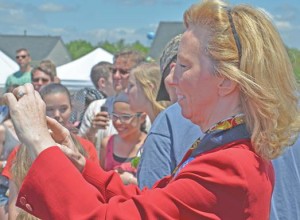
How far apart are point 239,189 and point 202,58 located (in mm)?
409

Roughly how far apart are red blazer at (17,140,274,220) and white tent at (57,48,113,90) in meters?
11.6

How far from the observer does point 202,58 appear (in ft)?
6.28

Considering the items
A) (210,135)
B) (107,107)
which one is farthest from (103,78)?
(210,135)

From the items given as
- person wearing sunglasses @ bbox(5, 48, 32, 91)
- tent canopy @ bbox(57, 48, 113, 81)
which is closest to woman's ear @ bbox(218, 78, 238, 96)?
person wearing sunglasses @ bbox(5, 48, 32, 91)

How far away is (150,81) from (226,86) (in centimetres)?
262

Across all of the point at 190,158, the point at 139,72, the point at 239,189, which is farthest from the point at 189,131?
the point at 139,72

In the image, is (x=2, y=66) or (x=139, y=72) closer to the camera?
(x=139, y=72)

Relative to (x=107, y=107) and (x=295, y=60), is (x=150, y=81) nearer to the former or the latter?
(x=107, y=107)

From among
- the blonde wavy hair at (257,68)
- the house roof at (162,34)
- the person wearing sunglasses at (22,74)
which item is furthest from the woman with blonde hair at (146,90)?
the house roof at (162,34)

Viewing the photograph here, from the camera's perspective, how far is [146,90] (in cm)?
438

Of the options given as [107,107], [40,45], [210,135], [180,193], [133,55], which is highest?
[210,135]

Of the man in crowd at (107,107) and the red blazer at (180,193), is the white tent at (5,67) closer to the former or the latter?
the man in crowd at (107,107)

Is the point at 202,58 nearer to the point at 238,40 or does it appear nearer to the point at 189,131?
the point at 238,40

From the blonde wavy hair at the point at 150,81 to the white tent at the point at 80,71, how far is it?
8777mm
